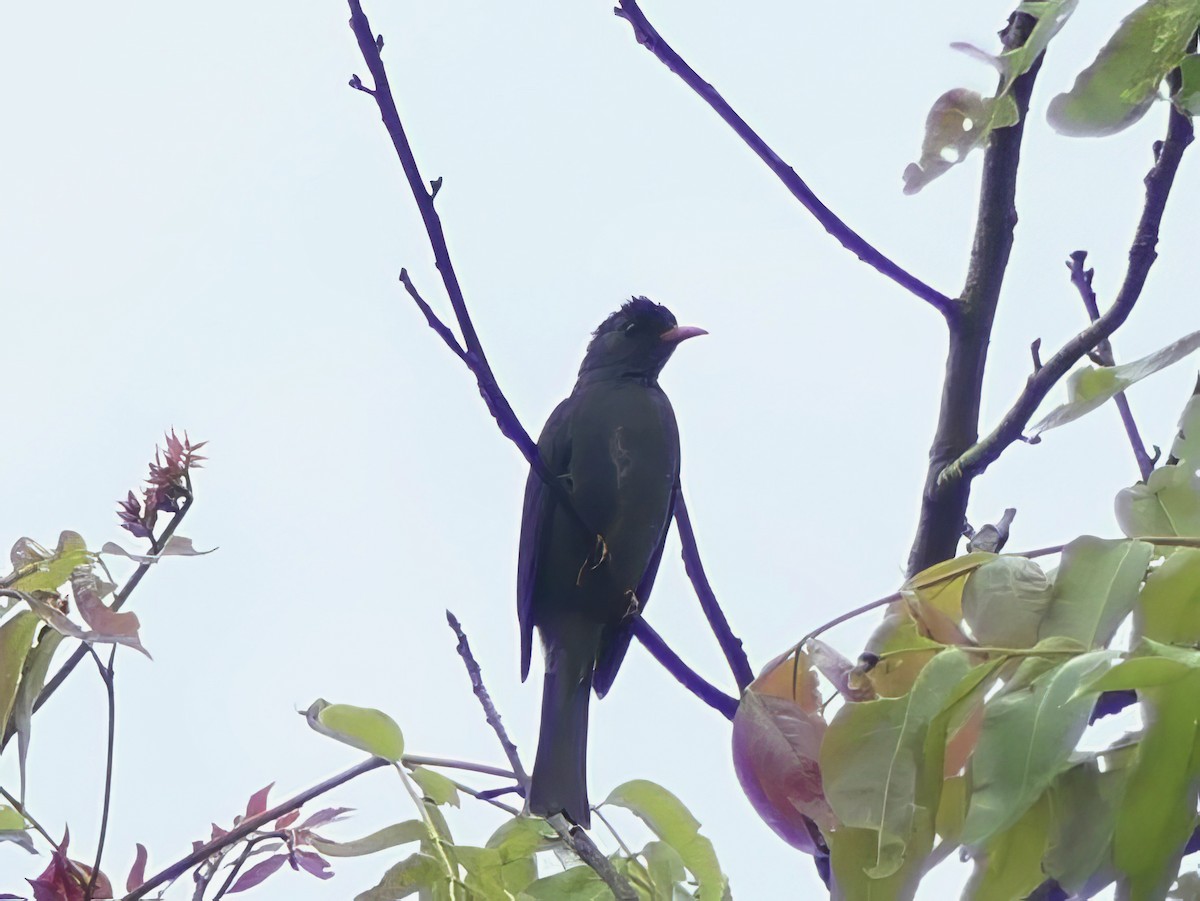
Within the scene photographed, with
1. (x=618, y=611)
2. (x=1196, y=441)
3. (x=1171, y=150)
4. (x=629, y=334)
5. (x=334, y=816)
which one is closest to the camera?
(x=1196, y=441)

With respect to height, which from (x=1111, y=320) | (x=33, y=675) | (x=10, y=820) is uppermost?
(x=1111, y=320)

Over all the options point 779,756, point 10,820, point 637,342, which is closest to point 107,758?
point 10,820

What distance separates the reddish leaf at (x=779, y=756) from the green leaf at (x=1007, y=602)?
1.09 feet

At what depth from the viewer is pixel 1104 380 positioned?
1.64 meters

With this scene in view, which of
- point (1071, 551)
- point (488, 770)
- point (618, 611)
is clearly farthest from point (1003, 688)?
point (618, 611)

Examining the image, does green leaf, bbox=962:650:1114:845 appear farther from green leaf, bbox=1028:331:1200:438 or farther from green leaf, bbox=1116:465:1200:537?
green leaf, bbox=1028:331:1200:438

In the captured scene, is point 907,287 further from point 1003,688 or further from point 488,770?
point 1003,688

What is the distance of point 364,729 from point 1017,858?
2.96ft

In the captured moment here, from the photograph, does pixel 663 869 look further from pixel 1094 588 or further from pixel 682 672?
pixel 682 672

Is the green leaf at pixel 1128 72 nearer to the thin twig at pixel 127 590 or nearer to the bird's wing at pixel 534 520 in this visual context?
the thin twig at pixel 127 590

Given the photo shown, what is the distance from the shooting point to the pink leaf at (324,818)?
274 centimetres

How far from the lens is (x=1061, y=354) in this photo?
101 inches

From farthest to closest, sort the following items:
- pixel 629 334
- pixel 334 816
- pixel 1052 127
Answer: pixel 629 334 < pixel 334 816 < pixel 1052 127

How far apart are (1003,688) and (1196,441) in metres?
0.41
